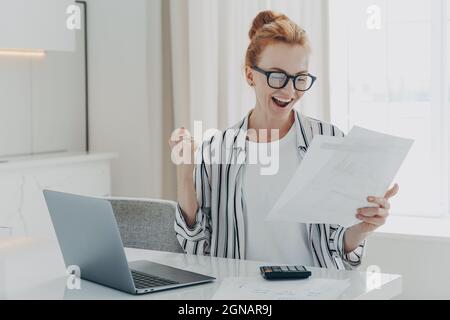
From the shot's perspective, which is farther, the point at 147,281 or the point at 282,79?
the point at 282,79

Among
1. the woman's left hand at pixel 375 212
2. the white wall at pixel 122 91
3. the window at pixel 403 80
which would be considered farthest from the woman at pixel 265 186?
the white wall at pixel 122 91

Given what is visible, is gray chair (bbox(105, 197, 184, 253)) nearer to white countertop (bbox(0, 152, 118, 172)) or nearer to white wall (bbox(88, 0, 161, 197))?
white countertop (bbox(0, 152, 118, 172))

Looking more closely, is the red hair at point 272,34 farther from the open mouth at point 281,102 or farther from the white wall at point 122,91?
the white wall at point 122,91

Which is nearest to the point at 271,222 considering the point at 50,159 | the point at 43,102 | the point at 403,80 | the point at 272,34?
the point at 272,34

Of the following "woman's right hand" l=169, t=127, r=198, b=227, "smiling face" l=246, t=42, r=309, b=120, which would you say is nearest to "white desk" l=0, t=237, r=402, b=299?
"woman's right hand" l=169, t=127, r=198, b=227

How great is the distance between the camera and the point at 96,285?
1.64m

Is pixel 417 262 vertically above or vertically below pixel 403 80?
below

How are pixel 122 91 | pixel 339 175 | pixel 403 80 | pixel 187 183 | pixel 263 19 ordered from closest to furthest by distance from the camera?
pixel 339 175 < pixel 187 183 < pixel 263 19 < pixel 403 80 < pixel 122 91

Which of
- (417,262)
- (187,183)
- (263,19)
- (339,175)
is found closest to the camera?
(339,175)

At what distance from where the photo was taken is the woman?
2057 millimetres

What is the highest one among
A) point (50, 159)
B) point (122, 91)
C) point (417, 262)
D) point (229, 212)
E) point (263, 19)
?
point (263, 19)

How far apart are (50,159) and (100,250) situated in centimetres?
175

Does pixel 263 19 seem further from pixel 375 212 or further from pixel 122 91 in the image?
pixel 122 91
